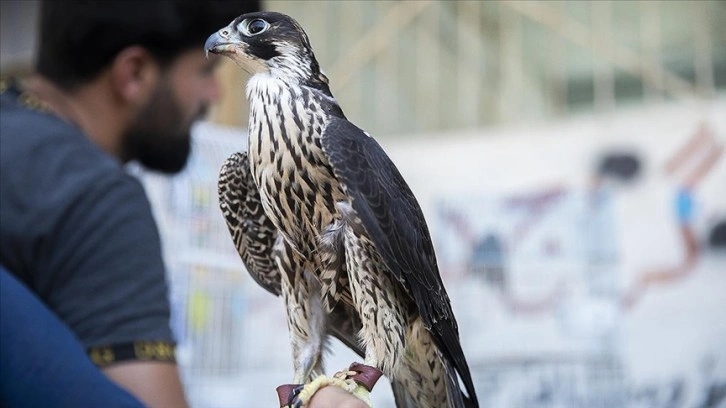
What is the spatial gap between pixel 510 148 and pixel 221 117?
155cm

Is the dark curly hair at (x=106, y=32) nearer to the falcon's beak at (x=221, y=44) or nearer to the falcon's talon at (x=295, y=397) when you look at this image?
the falcon's beak at (x=221, y=44)

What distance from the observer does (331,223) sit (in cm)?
62

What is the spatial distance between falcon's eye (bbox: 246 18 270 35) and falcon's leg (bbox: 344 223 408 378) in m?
0.16

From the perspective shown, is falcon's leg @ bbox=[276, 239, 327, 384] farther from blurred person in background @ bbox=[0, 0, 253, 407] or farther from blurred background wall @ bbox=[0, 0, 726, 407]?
blurred background wall @ bbox=[0, 0, 726, 407]

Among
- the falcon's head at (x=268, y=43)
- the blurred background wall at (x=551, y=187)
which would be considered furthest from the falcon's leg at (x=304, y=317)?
the blurred background wall at (x=551, y=187)

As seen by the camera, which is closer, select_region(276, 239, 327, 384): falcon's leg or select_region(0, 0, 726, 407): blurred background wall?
select_region(276, 239, 327, 384): falcon's leg

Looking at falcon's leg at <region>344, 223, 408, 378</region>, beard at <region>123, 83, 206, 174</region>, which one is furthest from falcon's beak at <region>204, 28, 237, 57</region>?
beard at <region>123, 83, 206, 174</region>

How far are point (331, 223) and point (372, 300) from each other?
64mm

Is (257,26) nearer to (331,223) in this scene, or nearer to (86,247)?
(331,223)

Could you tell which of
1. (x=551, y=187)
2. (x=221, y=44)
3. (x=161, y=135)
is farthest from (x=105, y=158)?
(x=551, y=187)

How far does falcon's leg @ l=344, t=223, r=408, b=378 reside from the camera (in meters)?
0.61

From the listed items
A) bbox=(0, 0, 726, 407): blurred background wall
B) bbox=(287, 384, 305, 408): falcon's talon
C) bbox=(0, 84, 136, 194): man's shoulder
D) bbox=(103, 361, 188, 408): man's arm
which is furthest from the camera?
bbox=(0, 0, 726, 407): blurred background wall

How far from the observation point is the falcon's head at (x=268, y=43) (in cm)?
61

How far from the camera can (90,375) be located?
32.7 inches
